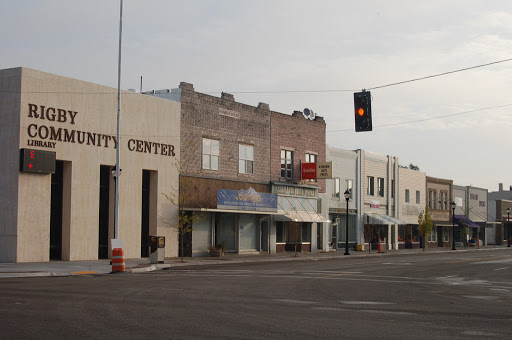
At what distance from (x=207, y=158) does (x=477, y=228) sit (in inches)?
2021

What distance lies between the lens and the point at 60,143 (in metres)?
30.1

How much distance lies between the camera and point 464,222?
73.9m

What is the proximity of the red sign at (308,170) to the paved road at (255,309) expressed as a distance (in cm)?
2557

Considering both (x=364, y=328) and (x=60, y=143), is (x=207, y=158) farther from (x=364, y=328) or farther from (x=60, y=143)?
(x=364, y=328)

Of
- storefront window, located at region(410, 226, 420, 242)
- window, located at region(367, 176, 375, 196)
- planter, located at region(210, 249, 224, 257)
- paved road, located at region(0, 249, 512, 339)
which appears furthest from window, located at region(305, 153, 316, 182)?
paved road, located at region(0, 249, 512, 339)

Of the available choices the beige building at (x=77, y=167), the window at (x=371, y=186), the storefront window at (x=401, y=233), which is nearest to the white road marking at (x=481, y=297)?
the beige building at (x=77, y=167)

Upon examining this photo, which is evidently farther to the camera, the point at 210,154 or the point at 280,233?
the point at 280,233

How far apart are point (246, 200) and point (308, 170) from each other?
27.0 feet

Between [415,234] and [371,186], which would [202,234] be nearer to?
[371,186]

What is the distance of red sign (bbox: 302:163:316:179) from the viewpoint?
153 ft

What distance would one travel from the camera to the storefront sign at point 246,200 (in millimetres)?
38156

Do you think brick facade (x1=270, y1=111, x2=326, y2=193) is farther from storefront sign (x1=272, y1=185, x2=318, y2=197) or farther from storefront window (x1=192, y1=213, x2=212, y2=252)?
storefront window (x1=192, y1=213, x2=212, y2=252)

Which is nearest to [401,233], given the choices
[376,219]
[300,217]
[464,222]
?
[376,219]

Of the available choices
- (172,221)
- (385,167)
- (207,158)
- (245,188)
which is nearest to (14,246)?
(172,221)
